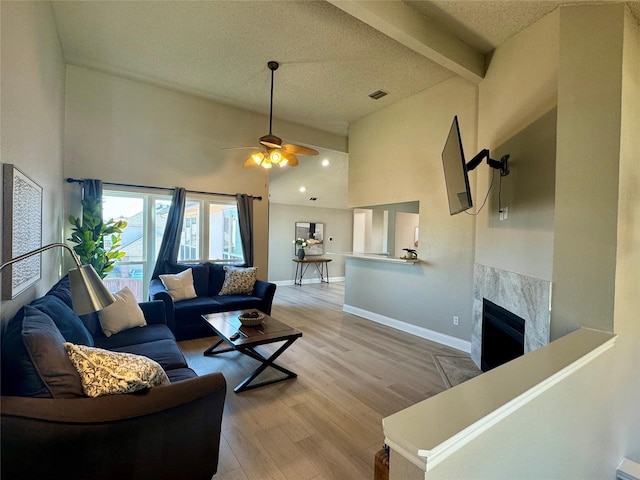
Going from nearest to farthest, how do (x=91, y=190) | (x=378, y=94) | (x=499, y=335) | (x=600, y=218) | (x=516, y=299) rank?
1. (x=600, y=218)
2. (x=516, y=299)
3. (x=499, y=335)
4. (x=91, y=190)
5. (x=378, y=94)

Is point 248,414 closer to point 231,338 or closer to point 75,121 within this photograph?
point 231,338

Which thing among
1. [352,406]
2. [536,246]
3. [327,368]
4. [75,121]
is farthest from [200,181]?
[536,246]

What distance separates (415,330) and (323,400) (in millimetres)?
2165

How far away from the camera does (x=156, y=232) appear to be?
4.46m

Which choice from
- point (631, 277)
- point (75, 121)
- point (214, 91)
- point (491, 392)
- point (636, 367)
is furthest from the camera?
point (214, 91)

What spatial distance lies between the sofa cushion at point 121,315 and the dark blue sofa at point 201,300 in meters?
0.53

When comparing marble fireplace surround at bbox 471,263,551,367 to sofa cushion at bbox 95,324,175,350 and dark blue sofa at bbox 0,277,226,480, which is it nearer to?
dark blue sofa at bbox 0,277,226,480

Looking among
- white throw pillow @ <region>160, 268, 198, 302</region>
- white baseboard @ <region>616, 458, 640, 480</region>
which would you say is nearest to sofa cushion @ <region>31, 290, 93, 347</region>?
white throw pillow @ <region>160, 268, 198, 302</region>

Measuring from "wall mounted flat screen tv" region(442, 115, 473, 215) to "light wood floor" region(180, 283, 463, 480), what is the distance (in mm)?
1673

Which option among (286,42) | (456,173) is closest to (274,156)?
(286,42)

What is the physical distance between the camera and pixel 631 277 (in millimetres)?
1848

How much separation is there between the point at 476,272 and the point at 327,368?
193 cm

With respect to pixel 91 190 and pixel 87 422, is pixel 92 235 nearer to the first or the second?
pixel 91 190

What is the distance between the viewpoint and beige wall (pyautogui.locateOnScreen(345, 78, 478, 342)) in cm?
370
